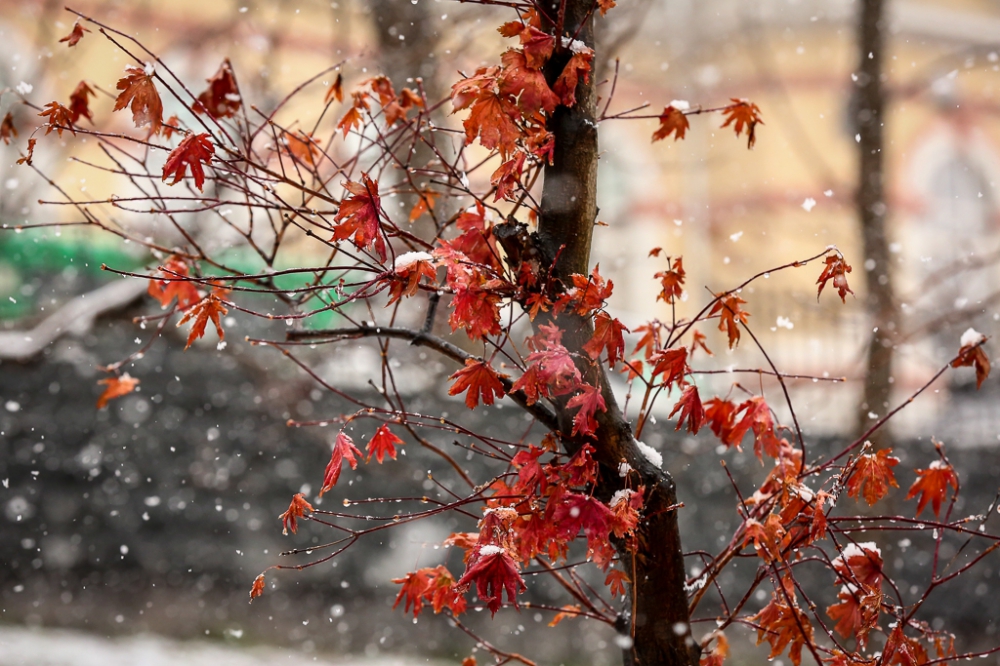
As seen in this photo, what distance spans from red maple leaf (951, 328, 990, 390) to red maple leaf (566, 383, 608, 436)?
808 mm

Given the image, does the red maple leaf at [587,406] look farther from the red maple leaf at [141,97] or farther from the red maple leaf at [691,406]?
the red maple leaf at [141,97]

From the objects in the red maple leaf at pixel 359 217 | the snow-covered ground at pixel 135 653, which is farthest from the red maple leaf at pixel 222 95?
the snow-covered ground at pixel 135 653

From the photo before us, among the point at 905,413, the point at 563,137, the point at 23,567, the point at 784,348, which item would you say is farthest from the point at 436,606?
the point at 784,348

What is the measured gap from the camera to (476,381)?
1.79 meters

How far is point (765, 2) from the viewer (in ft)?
42.0

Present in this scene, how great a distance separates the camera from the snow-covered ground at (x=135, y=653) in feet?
17.7

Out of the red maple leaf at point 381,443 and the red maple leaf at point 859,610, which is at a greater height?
Result: the red maple leaf at point 381,443

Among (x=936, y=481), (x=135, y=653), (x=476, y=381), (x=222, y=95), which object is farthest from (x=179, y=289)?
(x=135, y=653)

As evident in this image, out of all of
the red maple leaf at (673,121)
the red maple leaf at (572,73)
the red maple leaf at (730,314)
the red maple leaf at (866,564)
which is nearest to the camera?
the red maple leaf at (572,73)

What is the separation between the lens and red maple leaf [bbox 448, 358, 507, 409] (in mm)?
1774

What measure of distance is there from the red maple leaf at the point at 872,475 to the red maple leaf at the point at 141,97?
78.8 inches

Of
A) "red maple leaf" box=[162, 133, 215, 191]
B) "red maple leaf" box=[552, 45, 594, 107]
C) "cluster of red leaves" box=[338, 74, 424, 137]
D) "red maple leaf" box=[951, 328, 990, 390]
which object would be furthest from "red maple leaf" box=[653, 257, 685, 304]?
"red maple leaf" box=[162, 133, 215, 191]

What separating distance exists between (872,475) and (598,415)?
748 mm

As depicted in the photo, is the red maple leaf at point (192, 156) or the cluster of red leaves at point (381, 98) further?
the cluster of red leaves at point (381, 98)
